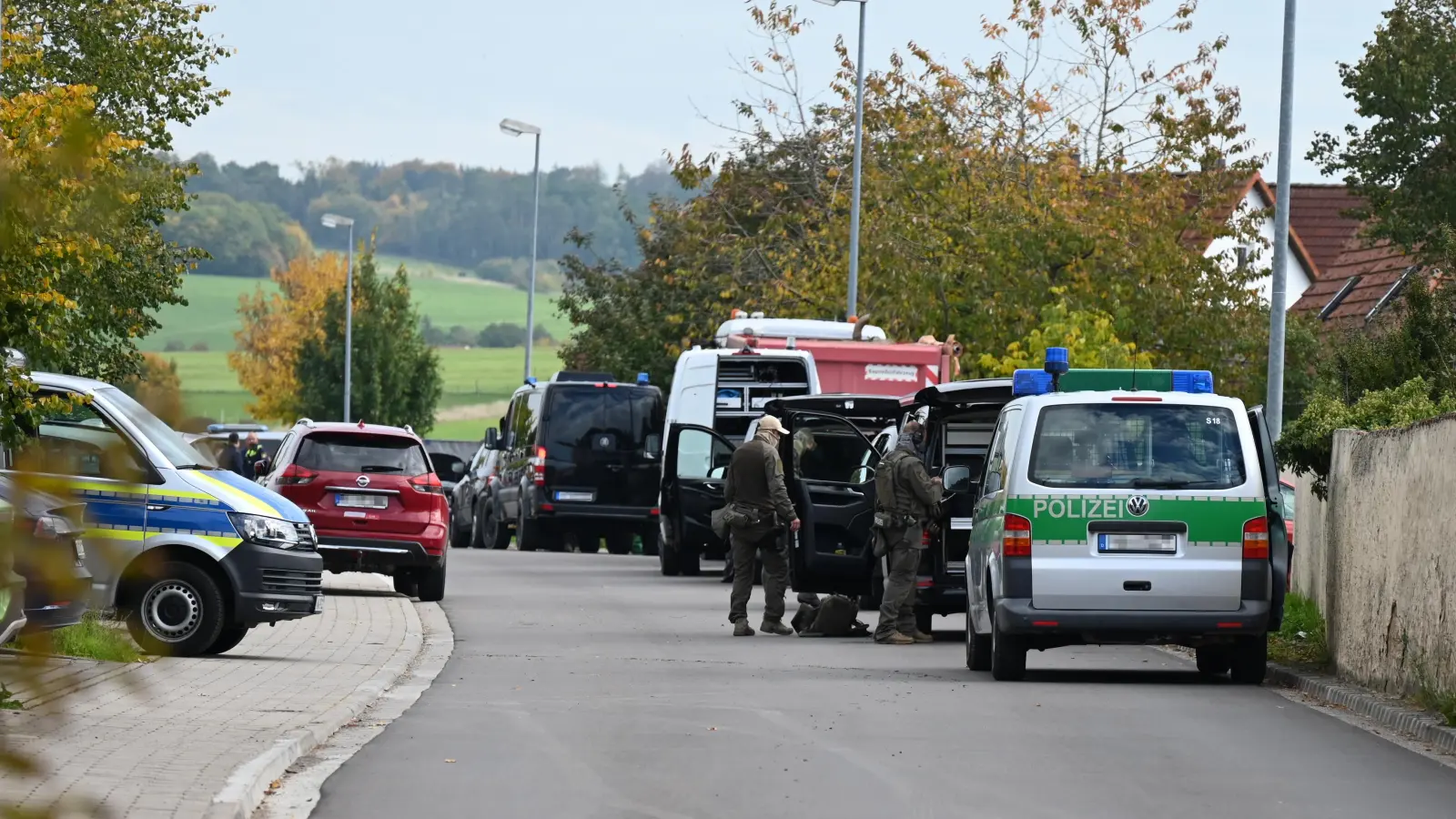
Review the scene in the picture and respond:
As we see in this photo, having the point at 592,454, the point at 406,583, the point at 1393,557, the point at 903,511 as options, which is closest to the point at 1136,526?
the point at 1393,557

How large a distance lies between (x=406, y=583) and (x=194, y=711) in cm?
1200

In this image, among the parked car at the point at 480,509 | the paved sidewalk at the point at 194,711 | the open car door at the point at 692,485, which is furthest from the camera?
the parked car at the point at 480,509

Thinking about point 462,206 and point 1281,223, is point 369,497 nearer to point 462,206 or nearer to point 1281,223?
point 1281,223

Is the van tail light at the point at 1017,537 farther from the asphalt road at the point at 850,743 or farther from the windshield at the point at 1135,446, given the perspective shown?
the asphalt road at the point at 850,743

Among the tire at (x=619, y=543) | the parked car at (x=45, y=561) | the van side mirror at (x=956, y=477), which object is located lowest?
the tire at (x=619, y=543)

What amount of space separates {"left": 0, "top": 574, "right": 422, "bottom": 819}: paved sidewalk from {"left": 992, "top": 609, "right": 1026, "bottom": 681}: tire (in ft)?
12.5

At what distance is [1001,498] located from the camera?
14266mm

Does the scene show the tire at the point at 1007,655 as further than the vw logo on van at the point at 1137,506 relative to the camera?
Yes

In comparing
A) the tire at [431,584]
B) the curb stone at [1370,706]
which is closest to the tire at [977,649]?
the curb stone at [1370,706]

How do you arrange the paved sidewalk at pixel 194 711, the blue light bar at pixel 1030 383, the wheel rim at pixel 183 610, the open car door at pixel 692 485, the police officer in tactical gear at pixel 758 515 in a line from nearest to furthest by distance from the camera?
the paved sidewalk at pixel 194 711 → the wheel rim at pixel 183 610 → the blue light bar at pixel 1030 383 → the police officer in tactical gear at pixel 758 515 → the open car door at pixel 692 485

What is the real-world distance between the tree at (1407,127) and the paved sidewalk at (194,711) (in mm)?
23413

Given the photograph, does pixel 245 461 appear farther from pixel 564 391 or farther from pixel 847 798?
pixel 847 798

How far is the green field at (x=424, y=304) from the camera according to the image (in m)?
111

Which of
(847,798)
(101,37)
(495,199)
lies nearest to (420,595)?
(101,37)
